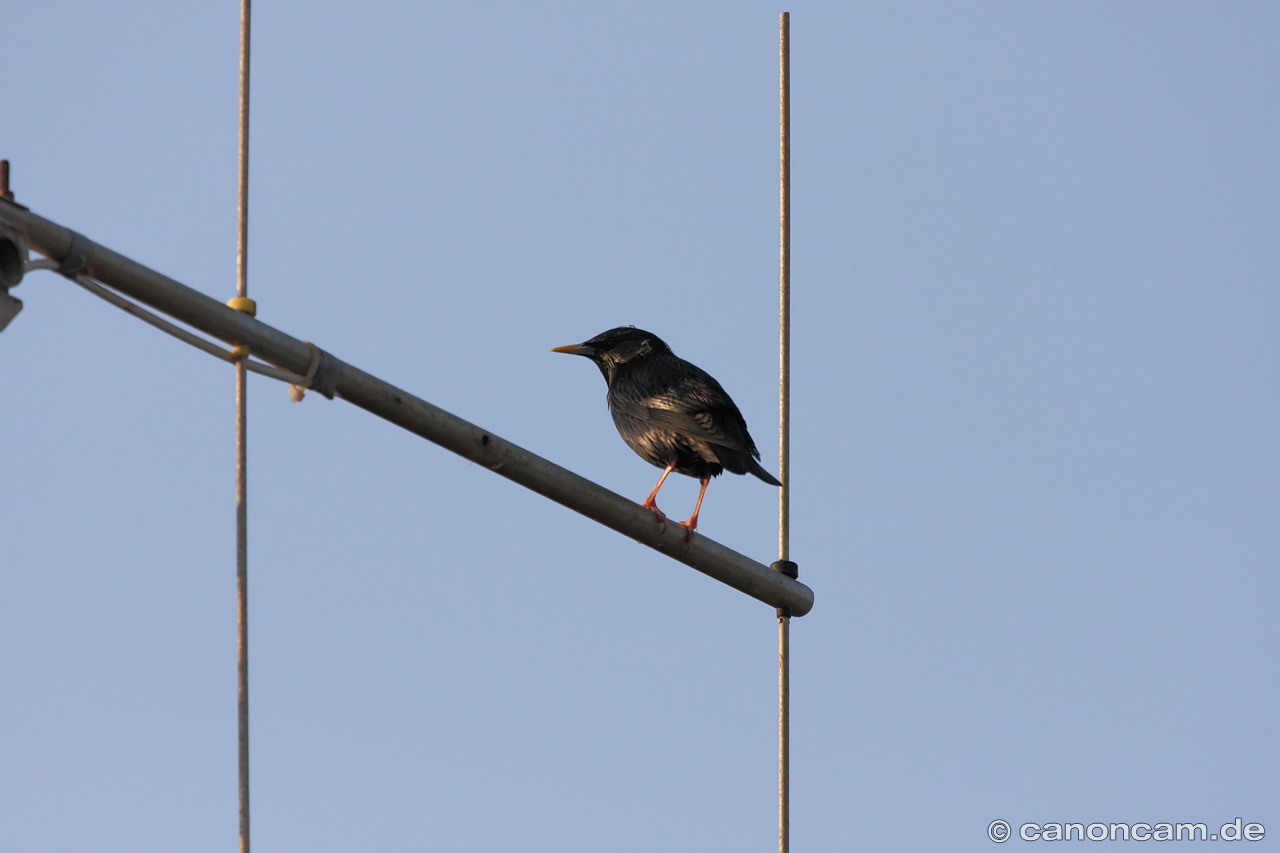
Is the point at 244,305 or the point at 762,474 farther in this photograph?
the point at 762,474

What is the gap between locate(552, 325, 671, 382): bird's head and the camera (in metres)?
11.6

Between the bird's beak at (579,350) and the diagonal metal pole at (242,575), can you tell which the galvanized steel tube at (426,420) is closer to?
the diagonal metal pole at (242,575)

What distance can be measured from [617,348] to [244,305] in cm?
577

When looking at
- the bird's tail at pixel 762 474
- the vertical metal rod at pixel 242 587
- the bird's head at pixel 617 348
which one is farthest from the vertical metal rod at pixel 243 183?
the bird's head at pixel 617 348

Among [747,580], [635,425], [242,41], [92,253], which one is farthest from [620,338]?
[92,253]

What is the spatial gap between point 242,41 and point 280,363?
1.83 meters

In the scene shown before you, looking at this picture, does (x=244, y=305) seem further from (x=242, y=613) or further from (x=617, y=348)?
(x=617, y=348)

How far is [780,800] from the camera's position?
8961 millimetres

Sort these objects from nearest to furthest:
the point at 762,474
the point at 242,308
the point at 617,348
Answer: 1. the point at 242,308
2. the point at 762,474
3. the point at 617,348

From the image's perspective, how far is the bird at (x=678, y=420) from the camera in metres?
10.2

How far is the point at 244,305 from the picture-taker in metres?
6.08

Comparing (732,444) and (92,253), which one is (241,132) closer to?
(92,253)

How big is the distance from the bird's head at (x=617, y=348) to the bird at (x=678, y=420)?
0.08 ft

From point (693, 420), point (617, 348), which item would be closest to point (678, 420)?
point (693, 420)
